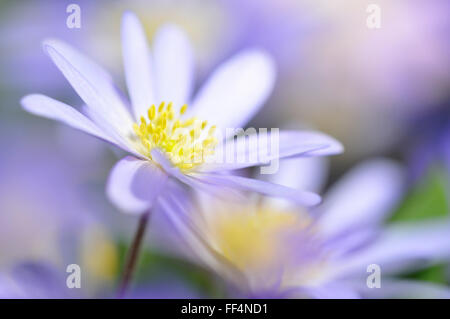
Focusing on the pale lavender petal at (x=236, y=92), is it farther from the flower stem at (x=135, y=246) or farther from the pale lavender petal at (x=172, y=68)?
the flower stem at (x=135, y=246)

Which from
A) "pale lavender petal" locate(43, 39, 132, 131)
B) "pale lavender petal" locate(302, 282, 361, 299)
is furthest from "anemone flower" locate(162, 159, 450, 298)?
"pale lavender petal" locate(43, 39, 132, 131)

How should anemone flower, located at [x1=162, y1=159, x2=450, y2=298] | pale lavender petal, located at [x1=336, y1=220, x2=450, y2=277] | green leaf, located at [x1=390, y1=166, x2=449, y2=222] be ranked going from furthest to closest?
green leaf, located at [x1=390, y1=166, x2=449, y2=222], pale lavender petal, located at [x1=336, y1=220, x2=450, y2=277], anemone flower, located at [x1=162, y1=159, x2=450, y2=298]

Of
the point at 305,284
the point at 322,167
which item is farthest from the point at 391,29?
the point at 305,284

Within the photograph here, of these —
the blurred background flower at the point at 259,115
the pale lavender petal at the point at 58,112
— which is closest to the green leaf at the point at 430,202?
the blurred background flower at the point at 259,115

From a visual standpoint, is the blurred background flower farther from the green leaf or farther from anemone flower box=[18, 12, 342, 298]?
anemone flower box=[18, 12, 342, 298]

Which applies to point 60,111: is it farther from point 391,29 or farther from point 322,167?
point 391,29

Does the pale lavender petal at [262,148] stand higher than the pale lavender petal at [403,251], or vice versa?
the pale lavender petal at [262,148]
